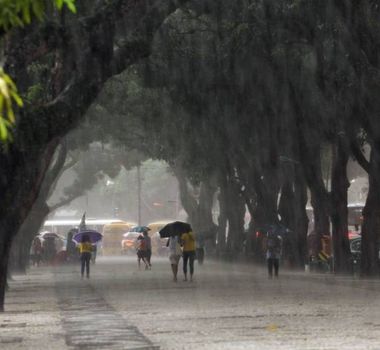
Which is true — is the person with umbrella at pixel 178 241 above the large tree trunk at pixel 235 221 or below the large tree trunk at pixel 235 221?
below

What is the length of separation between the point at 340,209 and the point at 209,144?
7.86m

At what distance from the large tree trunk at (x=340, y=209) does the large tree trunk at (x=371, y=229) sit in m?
2.50

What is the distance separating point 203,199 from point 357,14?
1749 inches

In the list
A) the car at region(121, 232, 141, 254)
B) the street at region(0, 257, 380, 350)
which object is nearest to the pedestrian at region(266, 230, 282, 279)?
the street at region(0, 257, 380, 350)

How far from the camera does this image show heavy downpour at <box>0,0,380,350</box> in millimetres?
17016

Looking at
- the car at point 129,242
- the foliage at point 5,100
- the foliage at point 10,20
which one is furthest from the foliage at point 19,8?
the car at point 129,242

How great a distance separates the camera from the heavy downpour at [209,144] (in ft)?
55.8

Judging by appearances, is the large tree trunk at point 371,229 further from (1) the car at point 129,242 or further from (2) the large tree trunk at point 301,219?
(1) the car at point 129,242

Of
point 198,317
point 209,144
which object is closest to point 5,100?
point 198,317

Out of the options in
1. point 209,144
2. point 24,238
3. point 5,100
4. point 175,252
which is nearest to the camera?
point 5,100

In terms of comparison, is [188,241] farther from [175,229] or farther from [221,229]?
[221,229]

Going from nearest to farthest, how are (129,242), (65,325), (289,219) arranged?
(65,325), (289,219), (129,242)

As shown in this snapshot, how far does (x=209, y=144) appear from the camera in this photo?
152ft

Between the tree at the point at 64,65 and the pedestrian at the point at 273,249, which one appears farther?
the pedestrian at the point at 273,249
